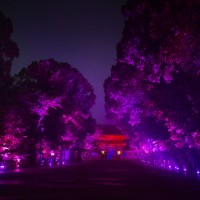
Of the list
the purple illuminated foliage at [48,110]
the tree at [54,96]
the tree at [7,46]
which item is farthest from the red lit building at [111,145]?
the tree at [7,46]

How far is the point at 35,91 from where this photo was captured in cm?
6153

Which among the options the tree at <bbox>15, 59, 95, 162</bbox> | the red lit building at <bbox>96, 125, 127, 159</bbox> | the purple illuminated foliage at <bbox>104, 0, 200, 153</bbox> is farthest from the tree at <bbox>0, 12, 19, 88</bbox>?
the red lit building at <bbox>96, 125, 127, 159</bbox>

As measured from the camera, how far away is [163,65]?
78.2ft

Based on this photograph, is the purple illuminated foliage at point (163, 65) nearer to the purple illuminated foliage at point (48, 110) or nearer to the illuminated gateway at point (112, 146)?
the purple illuminated foliage at point (48, 110)

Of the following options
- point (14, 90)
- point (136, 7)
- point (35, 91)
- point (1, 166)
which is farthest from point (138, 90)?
point (35, 91)

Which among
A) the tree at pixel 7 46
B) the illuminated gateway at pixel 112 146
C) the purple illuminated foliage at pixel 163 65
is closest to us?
the purple illuminated foliage at pixel 163 65

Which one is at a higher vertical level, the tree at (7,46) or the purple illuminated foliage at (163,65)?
the tree at (7,46)

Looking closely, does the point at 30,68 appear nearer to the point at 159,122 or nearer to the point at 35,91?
the point at 35,91

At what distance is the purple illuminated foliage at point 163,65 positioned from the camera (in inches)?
761

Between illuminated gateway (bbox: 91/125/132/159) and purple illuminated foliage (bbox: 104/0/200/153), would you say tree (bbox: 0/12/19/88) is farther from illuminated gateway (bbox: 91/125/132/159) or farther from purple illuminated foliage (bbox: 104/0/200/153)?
illuminated gateway (bbox: 91/125/132/159)

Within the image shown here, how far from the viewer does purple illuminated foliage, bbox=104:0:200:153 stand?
63.4 ft

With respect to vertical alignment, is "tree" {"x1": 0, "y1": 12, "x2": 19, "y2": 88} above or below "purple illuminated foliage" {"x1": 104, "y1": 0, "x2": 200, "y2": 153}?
above

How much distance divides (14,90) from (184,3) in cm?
2394

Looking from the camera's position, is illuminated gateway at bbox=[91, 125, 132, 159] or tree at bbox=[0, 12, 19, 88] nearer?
tree at bbox=[0, 12, 19, 88]
